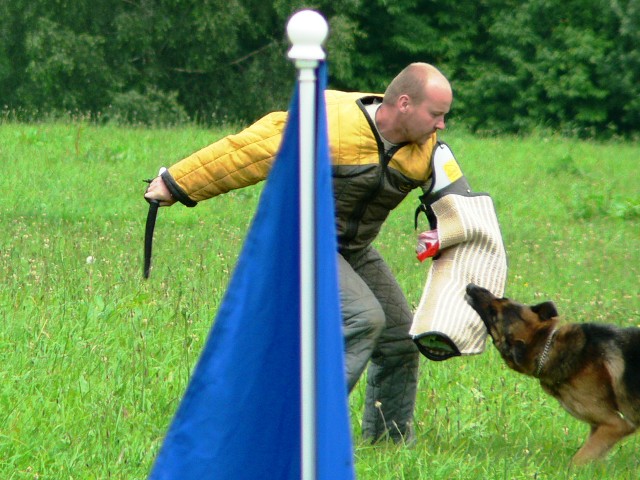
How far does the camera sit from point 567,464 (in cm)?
476

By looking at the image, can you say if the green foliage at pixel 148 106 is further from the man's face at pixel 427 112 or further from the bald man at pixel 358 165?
the man's face at pixel 427 112

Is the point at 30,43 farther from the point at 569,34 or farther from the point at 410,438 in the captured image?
the point at 410,438

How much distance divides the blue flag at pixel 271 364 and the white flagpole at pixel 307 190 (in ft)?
0.05

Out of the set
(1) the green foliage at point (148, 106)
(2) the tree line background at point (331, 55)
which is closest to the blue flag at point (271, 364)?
(1) the green foliage at point (148, 106)

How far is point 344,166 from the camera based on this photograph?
434cm

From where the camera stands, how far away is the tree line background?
29828 mm

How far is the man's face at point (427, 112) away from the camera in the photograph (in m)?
4.26

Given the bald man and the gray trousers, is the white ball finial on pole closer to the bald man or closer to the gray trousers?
the bald man

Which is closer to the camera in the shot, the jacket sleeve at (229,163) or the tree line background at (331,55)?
the jacket sleeve at (229,163)

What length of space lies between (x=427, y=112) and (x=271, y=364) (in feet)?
7.49

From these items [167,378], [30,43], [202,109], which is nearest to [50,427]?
[167,378]

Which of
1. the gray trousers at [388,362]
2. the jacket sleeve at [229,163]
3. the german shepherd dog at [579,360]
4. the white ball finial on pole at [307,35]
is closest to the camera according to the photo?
the white ball finial on pole at [307,35]

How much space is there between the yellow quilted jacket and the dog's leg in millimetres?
1501

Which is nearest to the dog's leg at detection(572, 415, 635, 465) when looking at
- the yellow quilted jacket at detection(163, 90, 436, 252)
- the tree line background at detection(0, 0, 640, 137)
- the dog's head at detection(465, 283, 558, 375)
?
the dog's head at detection(465, 283, 558, 375)
